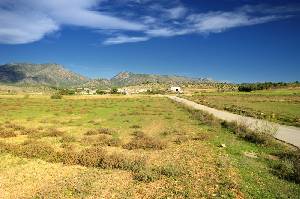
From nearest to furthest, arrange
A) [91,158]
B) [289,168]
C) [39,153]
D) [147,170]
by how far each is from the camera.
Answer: [147,170]
[289,168]
[91,158]
[39,153]

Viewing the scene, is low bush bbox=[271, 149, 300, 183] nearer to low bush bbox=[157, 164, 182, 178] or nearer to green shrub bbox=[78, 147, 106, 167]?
low bush bbox=[157, 164, 182, 178]

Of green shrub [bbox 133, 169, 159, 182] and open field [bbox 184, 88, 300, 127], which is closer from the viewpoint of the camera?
green shrub [bbox 133, 169, 159, 182]

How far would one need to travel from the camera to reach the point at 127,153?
20828 mm

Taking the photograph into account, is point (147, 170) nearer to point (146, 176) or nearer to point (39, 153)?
point (146, 176)

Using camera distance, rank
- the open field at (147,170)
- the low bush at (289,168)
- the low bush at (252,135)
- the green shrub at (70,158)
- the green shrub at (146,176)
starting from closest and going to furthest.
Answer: the open field at (147,170)
the green shrub at (146,176)
the low bush at (289,168)
the green shrub at (70,158)
the low bush at (252,135)

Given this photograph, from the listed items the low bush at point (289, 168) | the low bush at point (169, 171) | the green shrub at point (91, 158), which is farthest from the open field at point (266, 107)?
the green shrub at point (91, 158)

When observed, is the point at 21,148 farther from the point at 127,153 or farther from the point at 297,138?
the point at 297,138

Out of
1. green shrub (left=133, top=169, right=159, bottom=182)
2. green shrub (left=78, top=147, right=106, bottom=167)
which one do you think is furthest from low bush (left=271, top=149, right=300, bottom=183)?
green shrub (left=78, top=147, right=106, bottom=167)

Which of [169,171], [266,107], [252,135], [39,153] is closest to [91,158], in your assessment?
[39,153]

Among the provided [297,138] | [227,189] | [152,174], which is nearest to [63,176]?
[152,174]

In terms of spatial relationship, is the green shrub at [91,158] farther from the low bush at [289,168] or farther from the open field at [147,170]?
the low bush at [289,168]

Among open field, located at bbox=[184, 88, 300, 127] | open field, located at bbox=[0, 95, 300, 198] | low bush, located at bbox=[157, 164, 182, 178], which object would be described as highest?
low bush, located at bbox=[157, 164, 182, 178]

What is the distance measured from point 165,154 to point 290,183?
7.46 meters

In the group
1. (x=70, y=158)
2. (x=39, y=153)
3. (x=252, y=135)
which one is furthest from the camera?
(x=252, y=135)
